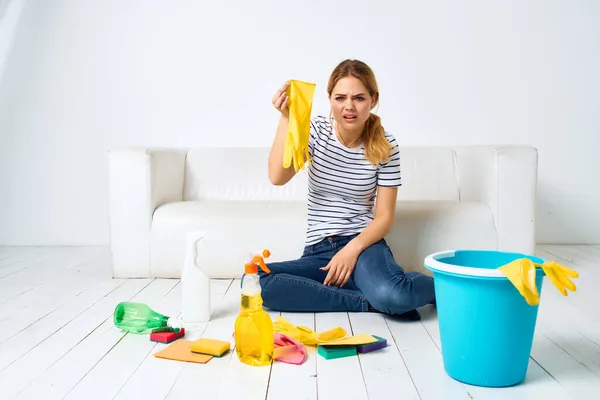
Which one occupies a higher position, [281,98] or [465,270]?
[281,98]

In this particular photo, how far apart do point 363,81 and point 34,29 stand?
7.18ft

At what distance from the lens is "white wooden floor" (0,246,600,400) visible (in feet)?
4.26

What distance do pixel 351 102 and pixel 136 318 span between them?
2.86 ft

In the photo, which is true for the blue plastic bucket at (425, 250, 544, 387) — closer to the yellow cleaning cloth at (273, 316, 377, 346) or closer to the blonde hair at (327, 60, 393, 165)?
the yellow cleaning cloth at (273, 316, 377, 346)

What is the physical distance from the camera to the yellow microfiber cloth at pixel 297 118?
5.59 ft

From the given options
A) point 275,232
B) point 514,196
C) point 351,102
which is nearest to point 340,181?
point 351,102

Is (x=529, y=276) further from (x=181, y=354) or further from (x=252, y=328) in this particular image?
(x=181, y=354)

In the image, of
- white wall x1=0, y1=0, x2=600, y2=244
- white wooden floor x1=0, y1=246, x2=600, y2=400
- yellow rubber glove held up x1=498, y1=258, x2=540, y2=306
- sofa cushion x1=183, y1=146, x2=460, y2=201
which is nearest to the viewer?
yellow rubber glove held up x1=498, y1=258, x2=540, y2=306

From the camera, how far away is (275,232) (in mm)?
2406

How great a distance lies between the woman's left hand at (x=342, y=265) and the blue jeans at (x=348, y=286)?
26 mm

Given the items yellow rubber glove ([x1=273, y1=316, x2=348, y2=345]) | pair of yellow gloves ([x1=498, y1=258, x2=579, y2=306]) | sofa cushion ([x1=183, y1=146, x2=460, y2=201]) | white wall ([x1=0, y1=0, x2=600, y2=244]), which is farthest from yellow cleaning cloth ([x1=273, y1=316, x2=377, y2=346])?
white wall ([x1=0, y1=0, x2=600, y2=244])

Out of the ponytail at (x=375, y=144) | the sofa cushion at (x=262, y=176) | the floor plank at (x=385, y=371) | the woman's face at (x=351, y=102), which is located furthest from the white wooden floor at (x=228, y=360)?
the sofa cushion at (x=262, y=176)

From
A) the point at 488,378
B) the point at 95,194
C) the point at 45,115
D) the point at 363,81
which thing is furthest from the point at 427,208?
the point at 45,115

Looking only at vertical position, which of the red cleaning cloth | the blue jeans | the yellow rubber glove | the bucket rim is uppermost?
the bucket rim
